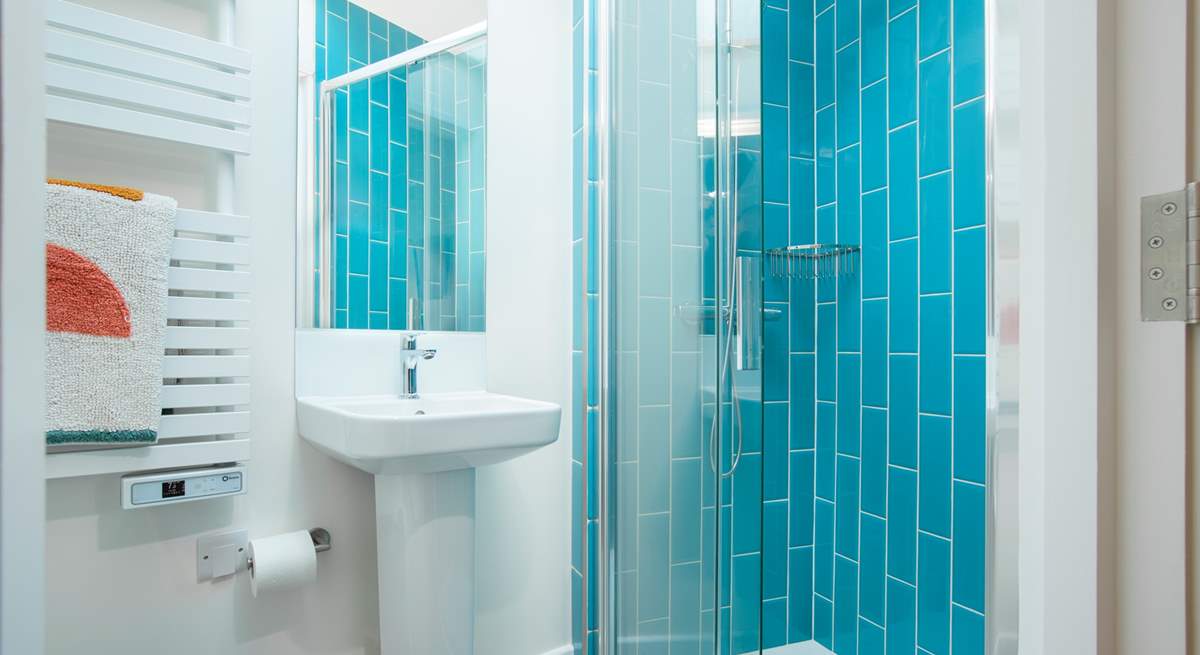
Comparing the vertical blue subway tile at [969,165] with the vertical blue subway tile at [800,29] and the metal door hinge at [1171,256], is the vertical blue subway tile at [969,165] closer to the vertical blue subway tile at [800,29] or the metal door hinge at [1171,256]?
the vertical blue subway tile at [800,29]

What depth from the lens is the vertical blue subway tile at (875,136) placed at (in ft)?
6.26

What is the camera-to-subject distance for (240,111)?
4.23ft

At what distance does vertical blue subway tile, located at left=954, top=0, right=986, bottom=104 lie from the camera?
1.62 m

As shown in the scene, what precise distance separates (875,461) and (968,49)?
1.21 meters

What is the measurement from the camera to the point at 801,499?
7.02 feet

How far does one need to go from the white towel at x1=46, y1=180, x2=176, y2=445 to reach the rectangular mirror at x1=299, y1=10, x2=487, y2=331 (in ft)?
1.06

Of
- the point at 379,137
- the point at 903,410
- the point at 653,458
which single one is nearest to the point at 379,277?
the point at 379,137

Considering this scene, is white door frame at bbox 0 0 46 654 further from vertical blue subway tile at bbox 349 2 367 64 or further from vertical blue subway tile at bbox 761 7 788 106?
vertical blue subway tile at bbox 761 7 788 106

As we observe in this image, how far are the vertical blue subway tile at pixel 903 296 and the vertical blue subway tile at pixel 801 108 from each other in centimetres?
51

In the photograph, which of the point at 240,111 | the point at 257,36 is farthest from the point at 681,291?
the point at 257,36

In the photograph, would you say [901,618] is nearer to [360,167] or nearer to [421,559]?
[421,559]

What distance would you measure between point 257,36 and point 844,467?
205cm

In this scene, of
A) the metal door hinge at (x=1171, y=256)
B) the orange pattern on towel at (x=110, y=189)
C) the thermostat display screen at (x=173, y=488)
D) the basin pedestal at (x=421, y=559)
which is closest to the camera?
the metal door hinge at (x=1171, y=256)

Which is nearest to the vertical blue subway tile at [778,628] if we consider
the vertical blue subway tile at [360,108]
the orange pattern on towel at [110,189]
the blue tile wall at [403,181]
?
the blue tile wall at [403,181]
